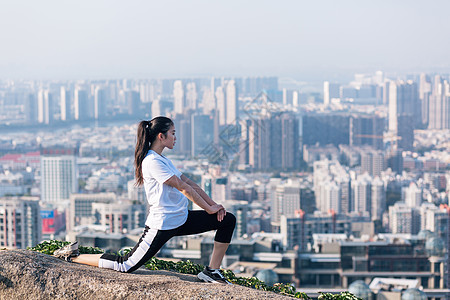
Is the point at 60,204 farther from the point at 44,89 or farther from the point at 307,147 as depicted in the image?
the point at 44,89

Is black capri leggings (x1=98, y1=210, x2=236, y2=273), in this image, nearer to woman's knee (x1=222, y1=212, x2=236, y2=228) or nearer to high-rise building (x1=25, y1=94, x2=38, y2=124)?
woman's knee (x1=222, y1=212, x2=236, y2=228)

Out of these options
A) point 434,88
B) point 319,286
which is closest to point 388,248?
point 319,286

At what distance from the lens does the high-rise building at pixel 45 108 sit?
34.0 metres

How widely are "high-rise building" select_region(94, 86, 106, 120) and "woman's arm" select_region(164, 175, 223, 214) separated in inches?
1354

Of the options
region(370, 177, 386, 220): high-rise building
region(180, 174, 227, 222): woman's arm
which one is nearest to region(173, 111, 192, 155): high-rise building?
region(370, 177, 386, 220): high-rise building

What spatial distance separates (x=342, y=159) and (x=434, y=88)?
779 cm

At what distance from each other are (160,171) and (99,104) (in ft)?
114

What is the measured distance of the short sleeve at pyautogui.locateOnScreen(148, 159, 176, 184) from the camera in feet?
4.46

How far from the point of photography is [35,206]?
12289mm

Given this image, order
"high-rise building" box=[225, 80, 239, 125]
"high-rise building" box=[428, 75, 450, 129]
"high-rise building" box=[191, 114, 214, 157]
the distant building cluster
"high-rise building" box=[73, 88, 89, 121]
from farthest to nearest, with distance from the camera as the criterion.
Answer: "high-rise building" box=[73, 88, 89, 121]
"high-rise building" box=[428, 75, 450, 129]
"high-rise building" box=[225, 80, 239, 125]
"high-rise building" box=[191, 114, 214, 157]
the distant building cluster

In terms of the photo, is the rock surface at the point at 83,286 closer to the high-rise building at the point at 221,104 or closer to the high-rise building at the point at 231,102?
the high-rise building at the point at 231,102

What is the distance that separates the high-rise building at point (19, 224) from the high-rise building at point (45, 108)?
22265 millimetres

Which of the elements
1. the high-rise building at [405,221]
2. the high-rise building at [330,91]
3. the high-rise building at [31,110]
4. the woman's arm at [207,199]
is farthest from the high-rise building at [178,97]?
the woman's arm at [207,199]

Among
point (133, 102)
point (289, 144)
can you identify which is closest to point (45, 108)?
point (133, 102)
